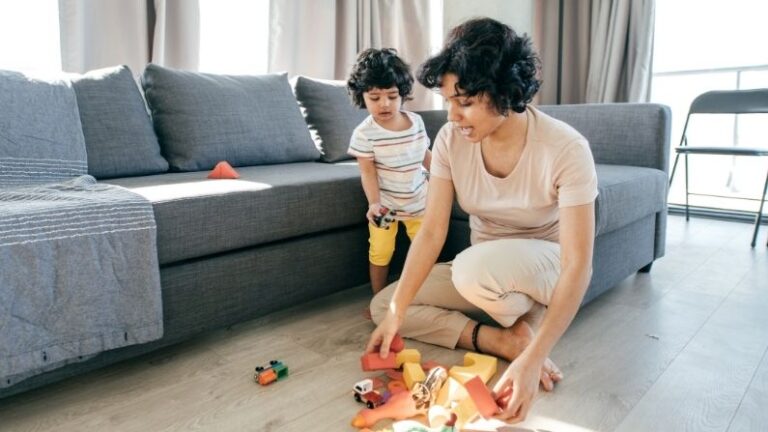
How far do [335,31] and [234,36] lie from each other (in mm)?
609

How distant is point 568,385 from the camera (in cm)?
124

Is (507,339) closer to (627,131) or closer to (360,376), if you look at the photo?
(360,376)

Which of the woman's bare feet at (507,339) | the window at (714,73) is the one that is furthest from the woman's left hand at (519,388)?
the window at (714,73)

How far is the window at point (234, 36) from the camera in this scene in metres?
2.59

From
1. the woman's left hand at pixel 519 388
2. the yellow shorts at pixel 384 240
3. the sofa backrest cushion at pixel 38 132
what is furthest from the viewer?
the yellow shorts at pixel 384 240

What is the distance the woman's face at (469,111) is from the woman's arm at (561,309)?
0.23m

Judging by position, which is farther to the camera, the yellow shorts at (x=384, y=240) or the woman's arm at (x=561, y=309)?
the yellow shorts at (x=384, y=240)

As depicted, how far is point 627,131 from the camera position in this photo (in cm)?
215

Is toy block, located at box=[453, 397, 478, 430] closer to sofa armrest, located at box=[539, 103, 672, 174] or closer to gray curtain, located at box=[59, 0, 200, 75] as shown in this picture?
sofa armrest, located at box=[539, 103, 672, 174]

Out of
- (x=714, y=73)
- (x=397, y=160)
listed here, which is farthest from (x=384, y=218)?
(x=714, y=73)

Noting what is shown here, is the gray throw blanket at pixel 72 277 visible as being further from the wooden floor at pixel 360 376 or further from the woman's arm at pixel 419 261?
the woman's arm at pixel 419 261

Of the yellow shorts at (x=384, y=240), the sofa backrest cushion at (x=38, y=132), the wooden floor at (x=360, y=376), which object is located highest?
the sofa backrest cushion at (x=38, y=132)

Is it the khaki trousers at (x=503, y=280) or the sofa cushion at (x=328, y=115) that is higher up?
the sofa cushion at (x=328, y=115)

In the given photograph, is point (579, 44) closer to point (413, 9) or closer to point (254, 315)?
point (413, 9)
